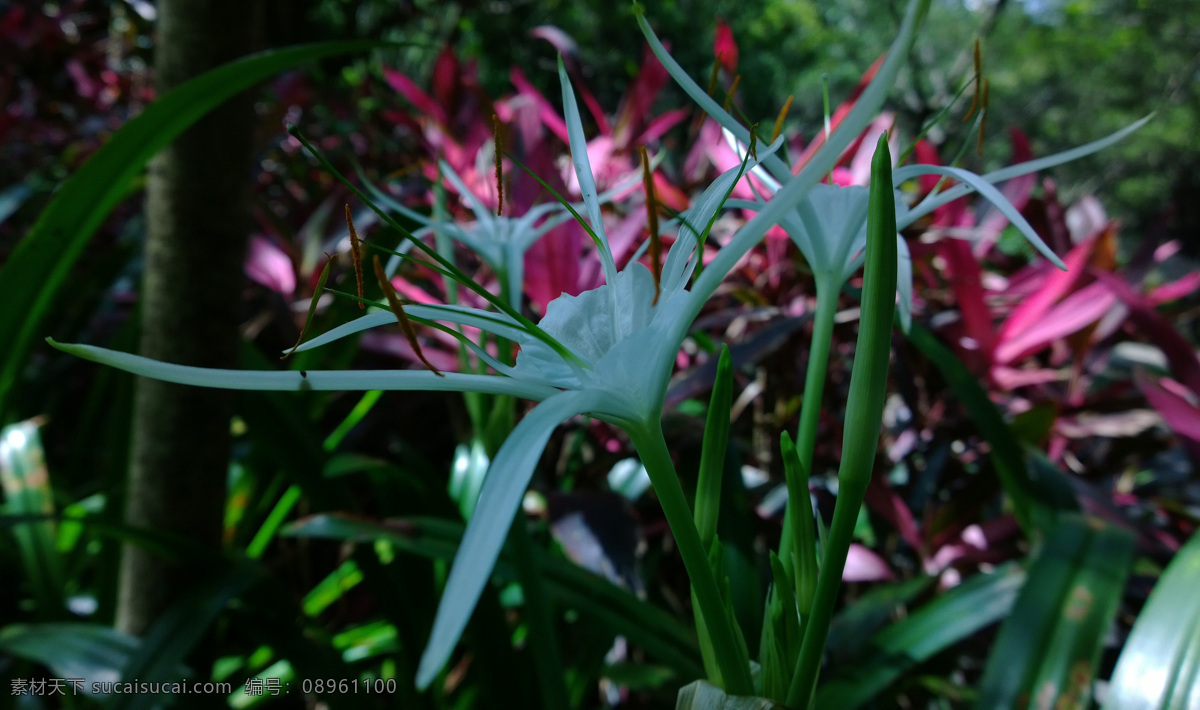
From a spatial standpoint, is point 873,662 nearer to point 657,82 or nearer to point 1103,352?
point 1103,352

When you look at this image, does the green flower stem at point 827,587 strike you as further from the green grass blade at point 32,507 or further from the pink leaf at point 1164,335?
the green grass blade at point 32,507

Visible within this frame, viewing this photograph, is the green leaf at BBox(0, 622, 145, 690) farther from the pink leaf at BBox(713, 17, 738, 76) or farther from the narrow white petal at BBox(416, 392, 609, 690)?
the pink leaf at BBox(713, 17, 738, 76)

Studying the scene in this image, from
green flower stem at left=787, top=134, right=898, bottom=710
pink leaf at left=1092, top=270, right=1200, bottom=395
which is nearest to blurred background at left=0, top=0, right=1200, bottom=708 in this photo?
pink leaf at left=1092, top=270, right=1200, bottom=395

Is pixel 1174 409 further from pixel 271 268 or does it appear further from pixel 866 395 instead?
pixel 271 268

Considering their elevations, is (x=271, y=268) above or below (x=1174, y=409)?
above

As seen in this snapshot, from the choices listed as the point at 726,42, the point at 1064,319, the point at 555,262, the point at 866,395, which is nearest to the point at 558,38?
the point at 726,42

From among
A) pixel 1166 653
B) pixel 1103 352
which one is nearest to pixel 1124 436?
pixel 1103 352
